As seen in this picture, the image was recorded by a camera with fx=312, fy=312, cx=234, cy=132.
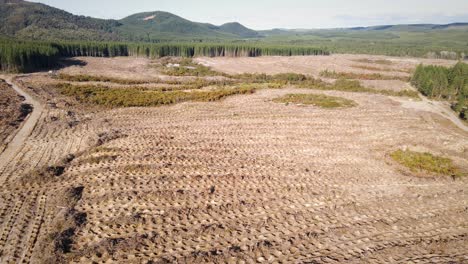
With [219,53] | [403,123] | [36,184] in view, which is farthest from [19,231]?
[219,53]

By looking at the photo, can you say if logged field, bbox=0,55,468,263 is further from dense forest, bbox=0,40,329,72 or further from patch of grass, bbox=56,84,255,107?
dense forest, bbox=0,40,329,72

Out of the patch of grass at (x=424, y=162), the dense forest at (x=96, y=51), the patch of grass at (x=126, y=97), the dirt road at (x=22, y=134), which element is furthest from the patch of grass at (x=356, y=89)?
the dense forest at (x=96, y=51)

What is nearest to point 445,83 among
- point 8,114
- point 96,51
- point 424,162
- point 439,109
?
point 439,109

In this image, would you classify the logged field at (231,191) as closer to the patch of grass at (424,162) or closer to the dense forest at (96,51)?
the patch of grass at (424,162)

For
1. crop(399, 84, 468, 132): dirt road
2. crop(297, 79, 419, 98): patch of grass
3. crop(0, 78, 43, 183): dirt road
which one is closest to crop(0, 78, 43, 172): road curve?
crop(0, 78, 43, 183): dirt road

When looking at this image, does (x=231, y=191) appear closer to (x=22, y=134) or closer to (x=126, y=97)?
(x=22, y=134)
